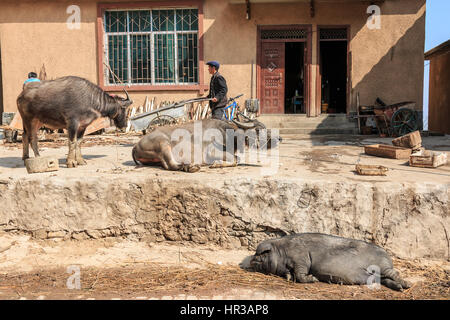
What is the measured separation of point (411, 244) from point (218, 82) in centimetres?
453

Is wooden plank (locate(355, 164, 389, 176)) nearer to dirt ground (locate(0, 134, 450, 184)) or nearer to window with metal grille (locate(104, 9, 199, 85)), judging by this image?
dirt ground (locate(0, 134, 450, 184))

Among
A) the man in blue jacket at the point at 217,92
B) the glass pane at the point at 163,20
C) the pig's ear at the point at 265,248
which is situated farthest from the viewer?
the glass pane at the point at 163,20

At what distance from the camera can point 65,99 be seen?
6840 millimetres

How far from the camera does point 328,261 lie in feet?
15.7

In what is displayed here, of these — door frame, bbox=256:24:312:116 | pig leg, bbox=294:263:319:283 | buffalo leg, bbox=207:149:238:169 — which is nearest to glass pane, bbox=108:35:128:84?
door frame, bbox=256:24:312:116

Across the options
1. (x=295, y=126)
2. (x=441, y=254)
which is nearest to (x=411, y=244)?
(x=441, y=254)

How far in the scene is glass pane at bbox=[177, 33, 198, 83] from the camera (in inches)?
529

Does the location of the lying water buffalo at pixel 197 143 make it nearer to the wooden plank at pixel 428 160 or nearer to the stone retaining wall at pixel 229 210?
the stone retaining wall at pixel 229 210

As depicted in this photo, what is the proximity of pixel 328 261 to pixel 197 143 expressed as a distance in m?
3.00

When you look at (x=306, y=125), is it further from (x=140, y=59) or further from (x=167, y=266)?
(x=167, y=266)

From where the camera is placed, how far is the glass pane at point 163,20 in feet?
44.1

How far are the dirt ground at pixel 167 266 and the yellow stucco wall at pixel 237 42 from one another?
6263 millimetres

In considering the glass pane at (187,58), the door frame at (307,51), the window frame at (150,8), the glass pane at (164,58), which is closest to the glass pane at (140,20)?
the window frame at (150,8)
